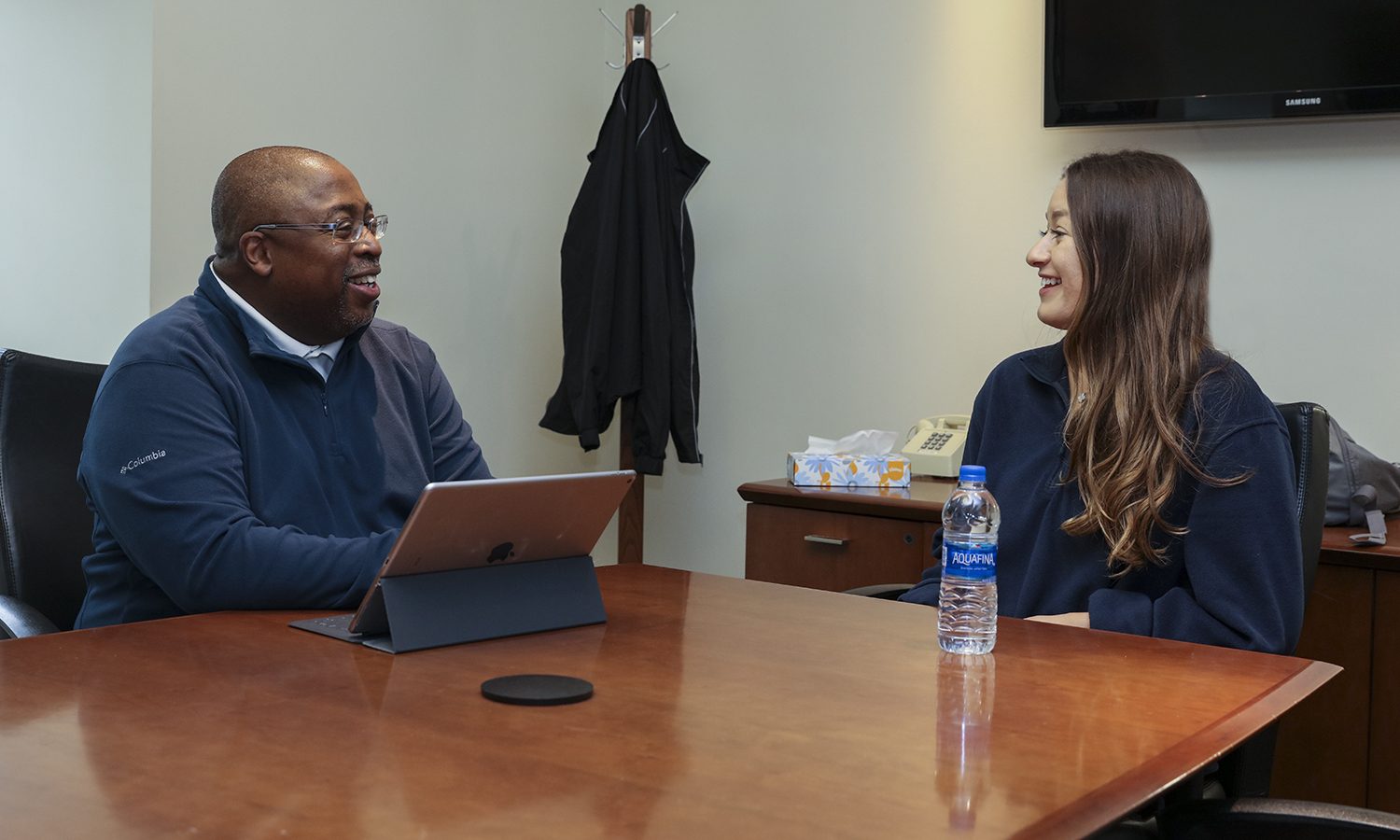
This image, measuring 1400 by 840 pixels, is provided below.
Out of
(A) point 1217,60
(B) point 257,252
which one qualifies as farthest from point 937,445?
(B) point 257,252

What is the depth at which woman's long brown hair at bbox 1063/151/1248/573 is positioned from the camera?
5.55 feet

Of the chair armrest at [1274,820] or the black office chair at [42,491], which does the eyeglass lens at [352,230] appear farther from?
the chair armrest at [1274,820]

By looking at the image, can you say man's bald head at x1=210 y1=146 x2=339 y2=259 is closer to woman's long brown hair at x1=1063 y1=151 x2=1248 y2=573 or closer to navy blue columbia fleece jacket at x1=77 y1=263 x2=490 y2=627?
navy blue columbia fleece jacket at x1=77 y1=263 x2=490 y2=627

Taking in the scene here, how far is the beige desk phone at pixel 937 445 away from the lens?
320 centimetres

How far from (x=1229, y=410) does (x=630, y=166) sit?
240 cm

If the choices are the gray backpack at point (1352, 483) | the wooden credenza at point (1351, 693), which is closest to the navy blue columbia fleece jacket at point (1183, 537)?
the wooden credenza at point (1351, 693)

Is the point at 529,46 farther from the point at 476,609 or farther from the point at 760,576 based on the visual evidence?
the point at 476,609

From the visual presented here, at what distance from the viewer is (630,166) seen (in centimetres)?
374

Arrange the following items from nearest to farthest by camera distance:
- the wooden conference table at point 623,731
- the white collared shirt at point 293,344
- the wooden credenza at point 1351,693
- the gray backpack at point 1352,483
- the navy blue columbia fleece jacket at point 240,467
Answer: the wooden conference table at point 623,731 → the navy blue columbia fleece jacket at point 240,467 → the white collared shirt at point 293,344 → the wooden credenza at point 1351,693 → the gray backpack at point 1352,483

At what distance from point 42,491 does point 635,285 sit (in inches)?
78.8

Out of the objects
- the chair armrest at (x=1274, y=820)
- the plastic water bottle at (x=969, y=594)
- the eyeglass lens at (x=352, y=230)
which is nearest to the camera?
the chair armrest at (x=1274, y=820)

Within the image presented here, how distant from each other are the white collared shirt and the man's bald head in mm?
73

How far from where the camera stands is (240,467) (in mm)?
1685

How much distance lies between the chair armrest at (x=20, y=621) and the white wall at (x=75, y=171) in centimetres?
131
